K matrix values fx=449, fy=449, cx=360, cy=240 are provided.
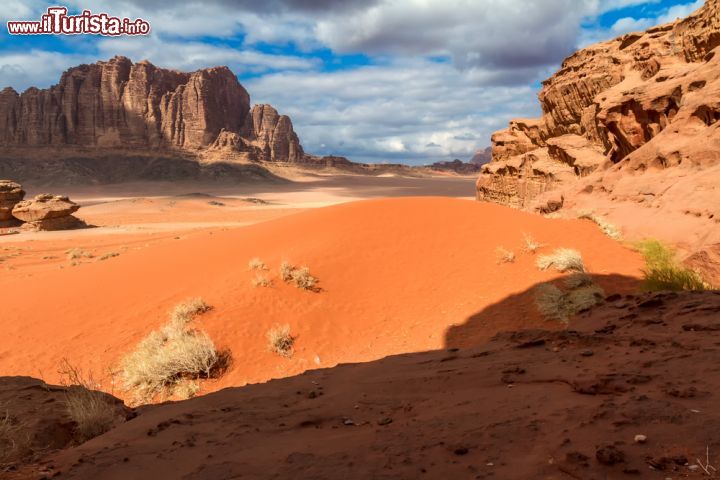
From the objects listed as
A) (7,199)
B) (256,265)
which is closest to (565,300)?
(256,265)

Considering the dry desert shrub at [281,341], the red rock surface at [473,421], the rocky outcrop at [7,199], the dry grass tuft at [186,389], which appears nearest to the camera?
the red rock surface at [473,421]

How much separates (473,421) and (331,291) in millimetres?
6584

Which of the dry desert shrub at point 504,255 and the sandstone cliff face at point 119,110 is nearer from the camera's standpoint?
the dry desert shrub at point 504,255

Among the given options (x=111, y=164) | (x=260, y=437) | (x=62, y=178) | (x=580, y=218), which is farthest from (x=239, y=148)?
(x=260, y=437)

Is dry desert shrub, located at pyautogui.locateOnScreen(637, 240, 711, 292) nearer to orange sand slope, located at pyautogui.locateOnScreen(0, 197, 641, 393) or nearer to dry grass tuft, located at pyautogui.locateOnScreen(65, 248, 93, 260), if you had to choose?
orange sand slope, located at pyautogui.locateOnScreen(0, 197, 641, 393)

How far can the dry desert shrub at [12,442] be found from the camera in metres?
3.46

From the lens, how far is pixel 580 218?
1269 cm

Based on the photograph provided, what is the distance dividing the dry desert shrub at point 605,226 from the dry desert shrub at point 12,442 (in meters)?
11.3

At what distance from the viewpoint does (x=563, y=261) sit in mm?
9039

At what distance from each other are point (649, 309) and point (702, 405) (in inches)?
138

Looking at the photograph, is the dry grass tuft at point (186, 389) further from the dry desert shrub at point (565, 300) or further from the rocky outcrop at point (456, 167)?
the rocky outcrop at point (456, 167)

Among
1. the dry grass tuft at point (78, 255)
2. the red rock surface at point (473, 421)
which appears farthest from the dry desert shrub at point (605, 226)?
the dry grass tuft at point (78, 255)

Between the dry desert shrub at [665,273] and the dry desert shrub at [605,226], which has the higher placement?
the dry desert shrub at [605,226]

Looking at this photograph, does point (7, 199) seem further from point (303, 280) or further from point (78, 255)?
point (303, 280)
